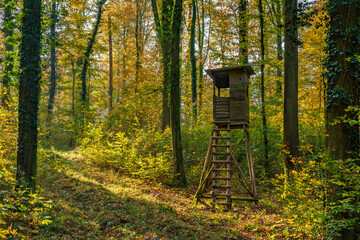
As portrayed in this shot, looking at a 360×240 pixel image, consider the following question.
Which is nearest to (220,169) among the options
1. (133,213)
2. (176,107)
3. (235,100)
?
(235,100)

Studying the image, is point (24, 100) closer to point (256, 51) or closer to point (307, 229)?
point (307, 229)

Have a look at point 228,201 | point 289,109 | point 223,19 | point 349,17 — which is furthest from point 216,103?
point 223,19

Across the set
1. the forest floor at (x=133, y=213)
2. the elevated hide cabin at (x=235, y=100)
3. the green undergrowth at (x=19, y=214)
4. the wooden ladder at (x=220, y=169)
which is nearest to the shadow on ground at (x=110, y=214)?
the forest floor at (x=133, y=213)

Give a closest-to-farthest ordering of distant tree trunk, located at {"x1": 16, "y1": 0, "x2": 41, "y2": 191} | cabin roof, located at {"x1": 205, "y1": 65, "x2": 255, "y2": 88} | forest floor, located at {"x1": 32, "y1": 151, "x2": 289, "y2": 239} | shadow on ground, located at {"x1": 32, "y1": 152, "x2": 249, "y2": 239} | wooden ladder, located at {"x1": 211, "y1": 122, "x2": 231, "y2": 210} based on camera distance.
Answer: shadow on ground, located at {"x1": 32, "y1": 152, "x2": 249, "y2": 239}, forest floor, located at {"x1": 32, "y1": 151, "x2": 289, "y2": 239}, distant tree trunk, located at {"x1": 16, "y1": 0, "x2": 41, "y2": 191}, wooden ladder, located at {"x1": 211, "y1": 122, "x2": 231, "y2": 210}, cabin roof, located at {"x1": 205, "y1": 65, "x2": 255, "y2": 88}

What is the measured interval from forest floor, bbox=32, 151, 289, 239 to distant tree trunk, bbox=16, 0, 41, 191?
31.1 inches

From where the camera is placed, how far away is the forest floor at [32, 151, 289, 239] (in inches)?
243

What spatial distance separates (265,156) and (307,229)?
27.0 ft

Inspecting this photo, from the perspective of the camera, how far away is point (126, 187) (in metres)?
10.0

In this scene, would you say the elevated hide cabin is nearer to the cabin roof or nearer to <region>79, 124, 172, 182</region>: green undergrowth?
the cabin roof

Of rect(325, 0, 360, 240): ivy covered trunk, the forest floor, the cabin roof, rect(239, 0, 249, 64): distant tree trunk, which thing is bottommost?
the forest floor

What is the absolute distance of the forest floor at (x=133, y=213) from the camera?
6.17 metres

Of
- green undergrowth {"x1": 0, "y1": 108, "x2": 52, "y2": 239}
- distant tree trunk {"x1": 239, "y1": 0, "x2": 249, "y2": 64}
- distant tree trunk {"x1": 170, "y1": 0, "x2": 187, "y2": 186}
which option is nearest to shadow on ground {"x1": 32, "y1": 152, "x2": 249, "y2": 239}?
green undergrowth {"x1": 0, "y1": 108, "x2": 52, "y2": 239}

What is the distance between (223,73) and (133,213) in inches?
271

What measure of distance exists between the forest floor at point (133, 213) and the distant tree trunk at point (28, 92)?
79 cm
